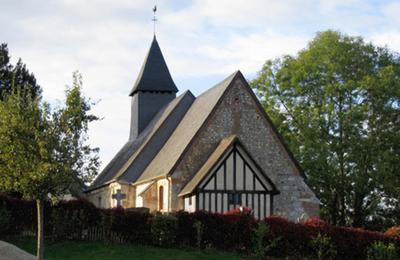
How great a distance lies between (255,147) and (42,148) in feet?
38.1

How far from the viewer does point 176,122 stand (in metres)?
32.0

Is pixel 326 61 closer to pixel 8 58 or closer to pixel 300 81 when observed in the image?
pixel 300 81

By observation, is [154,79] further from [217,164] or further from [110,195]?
[217,164]

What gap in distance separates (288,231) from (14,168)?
809cm

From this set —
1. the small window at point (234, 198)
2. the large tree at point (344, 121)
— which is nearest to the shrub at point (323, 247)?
the small window at point (234, 198)

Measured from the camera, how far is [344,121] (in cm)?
3553

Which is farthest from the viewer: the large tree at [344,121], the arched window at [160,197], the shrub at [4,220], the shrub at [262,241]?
the large tree at [344,121]

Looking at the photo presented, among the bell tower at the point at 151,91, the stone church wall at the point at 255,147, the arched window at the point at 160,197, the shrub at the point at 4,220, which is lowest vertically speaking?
the shrub at the point at 4,220

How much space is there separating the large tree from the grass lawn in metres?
16.8

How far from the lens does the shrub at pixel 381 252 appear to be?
2045 cm

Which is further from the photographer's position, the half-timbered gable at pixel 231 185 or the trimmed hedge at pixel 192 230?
the half-timbered gable at pixel 231 185

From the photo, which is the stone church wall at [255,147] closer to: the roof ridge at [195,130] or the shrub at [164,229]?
the roof ridge at [195,130]

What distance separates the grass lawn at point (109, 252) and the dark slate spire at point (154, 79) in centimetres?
1720

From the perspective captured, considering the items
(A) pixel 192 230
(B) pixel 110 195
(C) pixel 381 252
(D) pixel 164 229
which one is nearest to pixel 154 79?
(B) pixel 110 195
